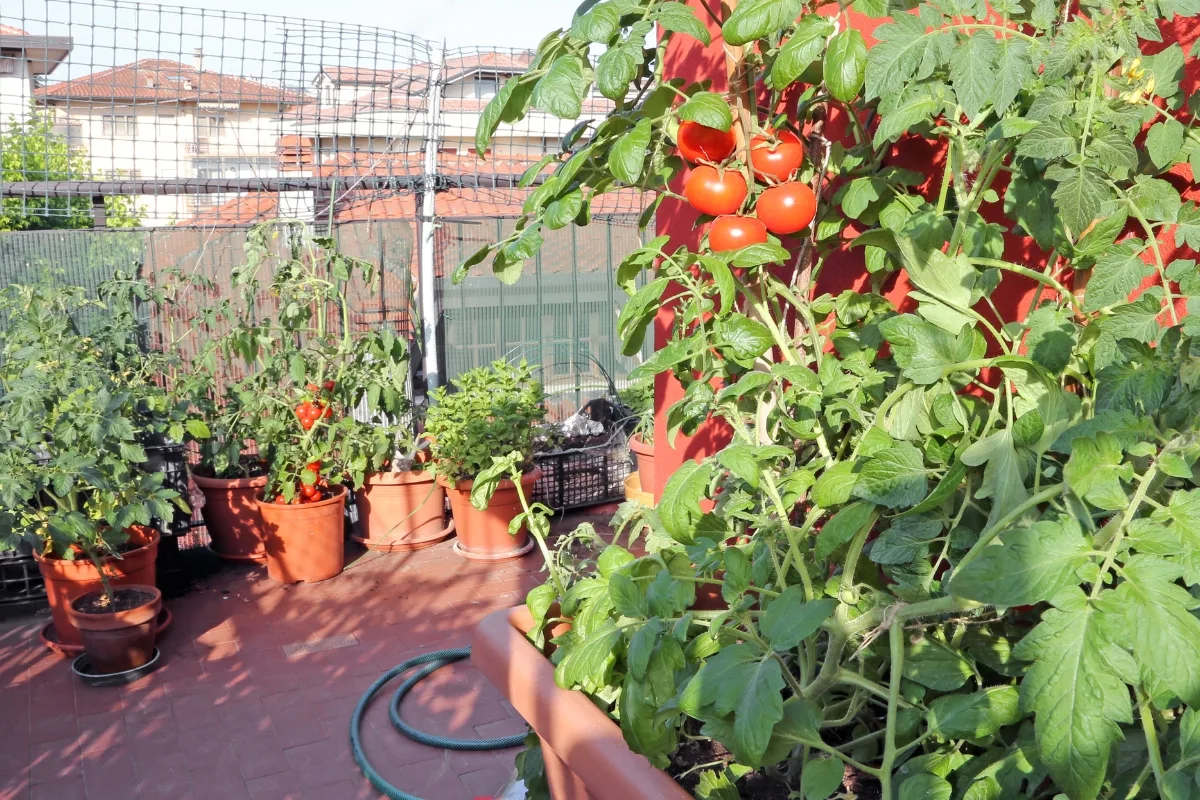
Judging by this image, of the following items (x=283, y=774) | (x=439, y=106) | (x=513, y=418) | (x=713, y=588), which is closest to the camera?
(x=713, y=588)

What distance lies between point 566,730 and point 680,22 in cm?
106

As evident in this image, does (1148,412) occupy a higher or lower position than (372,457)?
higher

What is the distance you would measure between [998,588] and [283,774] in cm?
276

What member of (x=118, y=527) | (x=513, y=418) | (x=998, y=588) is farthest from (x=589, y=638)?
(x=513, y=418)

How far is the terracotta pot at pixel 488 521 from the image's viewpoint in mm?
4965

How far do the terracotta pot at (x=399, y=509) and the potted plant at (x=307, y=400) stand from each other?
12cm

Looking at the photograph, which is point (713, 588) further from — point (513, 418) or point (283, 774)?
point (513, 418)

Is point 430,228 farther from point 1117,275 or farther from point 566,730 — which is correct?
point 1117,275

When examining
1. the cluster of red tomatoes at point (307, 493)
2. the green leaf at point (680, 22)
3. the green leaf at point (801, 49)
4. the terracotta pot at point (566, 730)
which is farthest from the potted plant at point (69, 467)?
the green leaf at point (801, 49)

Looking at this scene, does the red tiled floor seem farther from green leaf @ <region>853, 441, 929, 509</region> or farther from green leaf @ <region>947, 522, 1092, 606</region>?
green leaf @ <region>947, 522, 1092, 606</region>

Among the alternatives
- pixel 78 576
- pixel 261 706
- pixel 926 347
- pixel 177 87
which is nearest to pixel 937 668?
pixel 926 347

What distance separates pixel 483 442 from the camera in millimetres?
4883

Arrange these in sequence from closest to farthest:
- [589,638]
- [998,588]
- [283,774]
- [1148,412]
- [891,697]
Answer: [998,588]
[1148,412]
[891,697]
[589,638]
[283,774]

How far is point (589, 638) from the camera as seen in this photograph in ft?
4.87
